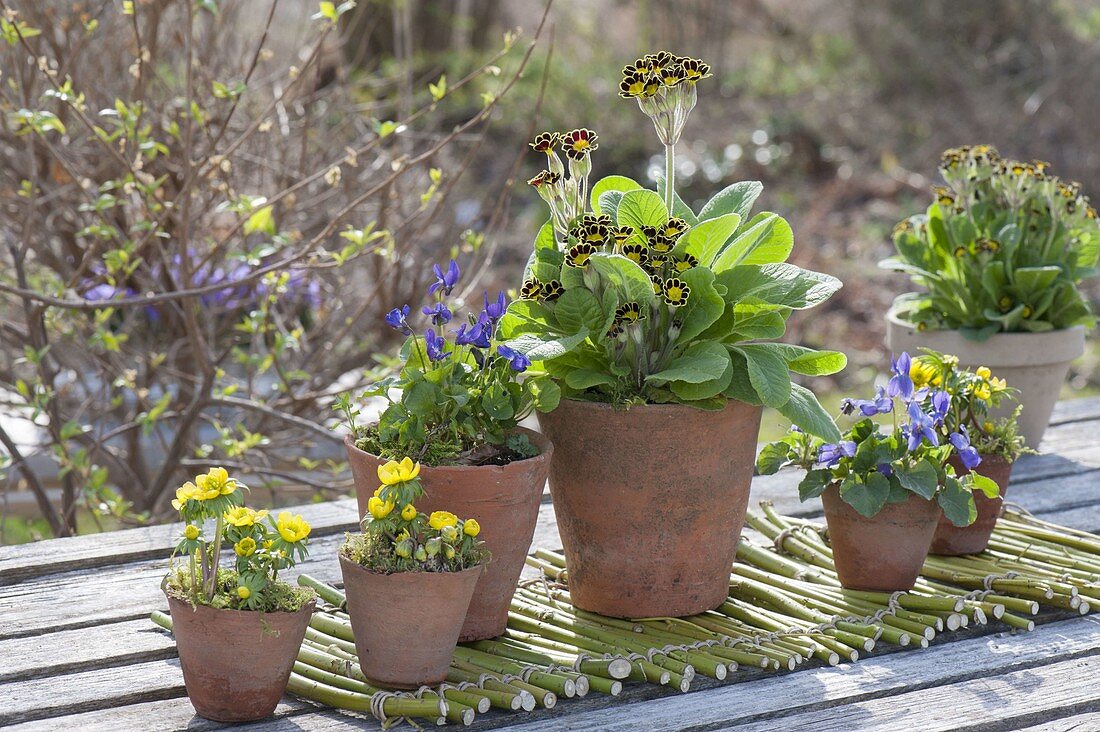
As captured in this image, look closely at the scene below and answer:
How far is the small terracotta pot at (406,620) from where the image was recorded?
5.60ft

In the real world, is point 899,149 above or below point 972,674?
above

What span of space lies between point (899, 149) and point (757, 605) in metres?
7.06

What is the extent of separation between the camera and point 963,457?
6.74 feet

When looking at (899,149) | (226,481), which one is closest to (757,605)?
(226,481)

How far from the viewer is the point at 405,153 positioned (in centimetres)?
336

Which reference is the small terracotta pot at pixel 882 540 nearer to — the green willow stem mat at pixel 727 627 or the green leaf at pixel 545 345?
the green willow stem mat at pixel 727 627

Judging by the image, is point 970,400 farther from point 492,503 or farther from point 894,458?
point 492,503

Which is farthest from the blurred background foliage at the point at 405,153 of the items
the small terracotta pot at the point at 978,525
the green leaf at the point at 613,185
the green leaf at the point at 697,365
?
the small terracotta pot at the point at 978,525

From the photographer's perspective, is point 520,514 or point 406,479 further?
point 520,514

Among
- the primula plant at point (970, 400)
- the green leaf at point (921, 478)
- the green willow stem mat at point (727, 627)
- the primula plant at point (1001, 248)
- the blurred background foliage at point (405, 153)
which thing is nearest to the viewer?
the green willow stem mat at point (727, 627)

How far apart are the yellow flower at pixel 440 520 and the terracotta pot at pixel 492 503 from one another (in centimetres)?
9

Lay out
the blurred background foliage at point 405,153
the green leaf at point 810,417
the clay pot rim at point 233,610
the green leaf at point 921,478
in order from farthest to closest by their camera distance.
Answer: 1. the blurred background foliage at point 405,153
2. the green leaf at point 921,478
3. the green leaf at point 810,417
4. the clay pot rim at point 233,610

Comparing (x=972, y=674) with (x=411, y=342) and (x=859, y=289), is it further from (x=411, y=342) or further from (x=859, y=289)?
(x=859, y=289)

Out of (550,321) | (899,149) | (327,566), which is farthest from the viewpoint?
(899,149)
